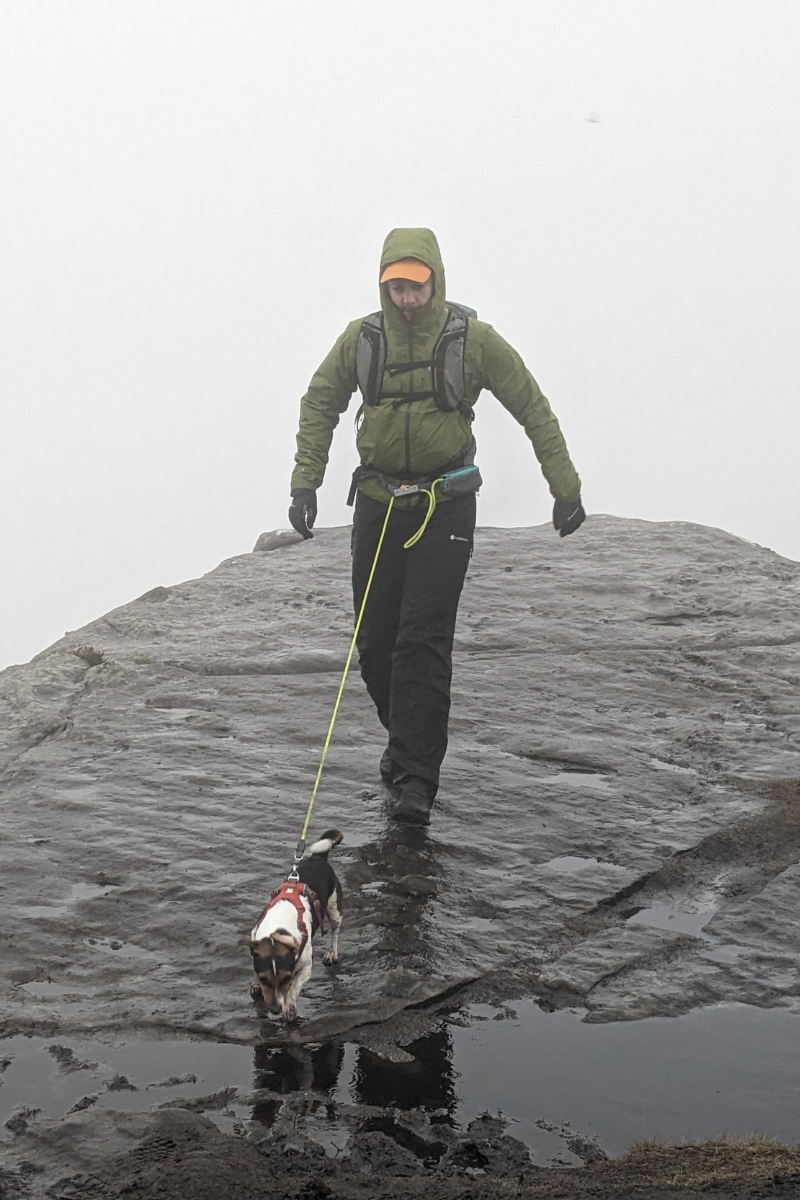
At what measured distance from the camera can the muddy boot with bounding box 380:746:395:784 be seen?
21.0 ft

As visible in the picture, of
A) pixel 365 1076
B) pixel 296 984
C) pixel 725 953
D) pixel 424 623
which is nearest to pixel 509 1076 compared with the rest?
pixel 365 1076

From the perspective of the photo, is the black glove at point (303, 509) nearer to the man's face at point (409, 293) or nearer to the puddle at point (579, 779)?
the man's face at point (409, 293)

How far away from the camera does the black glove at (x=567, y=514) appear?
616 centimetres

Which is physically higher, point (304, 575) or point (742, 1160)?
point (304, 575)

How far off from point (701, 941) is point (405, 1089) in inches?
62.1

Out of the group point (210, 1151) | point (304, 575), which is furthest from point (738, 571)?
point (210, 1151)

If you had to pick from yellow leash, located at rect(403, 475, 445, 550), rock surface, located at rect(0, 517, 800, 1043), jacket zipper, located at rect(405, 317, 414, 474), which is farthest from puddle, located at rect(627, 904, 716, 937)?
jacket zipper, located at rect(405, 317, 414, 474)

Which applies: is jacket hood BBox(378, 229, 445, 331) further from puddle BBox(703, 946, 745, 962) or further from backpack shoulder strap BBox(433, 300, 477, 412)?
puddle BBox(703, 946, 745, 962)

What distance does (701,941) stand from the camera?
491cm

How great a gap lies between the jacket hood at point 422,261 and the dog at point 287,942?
2.73m

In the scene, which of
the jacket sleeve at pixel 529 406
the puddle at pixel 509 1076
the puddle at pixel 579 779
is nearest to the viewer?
the puddle at pixel 509 1076

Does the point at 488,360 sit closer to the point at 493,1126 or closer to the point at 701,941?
the point at 701,941

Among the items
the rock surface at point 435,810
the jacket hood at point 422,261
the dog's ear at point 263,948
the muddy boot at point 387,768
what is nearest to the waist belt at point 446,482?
the jacket hood at point 422,261

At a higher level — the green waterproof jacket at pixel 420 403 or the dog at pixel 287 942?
the green waterproof jacket at pixel 420 403
